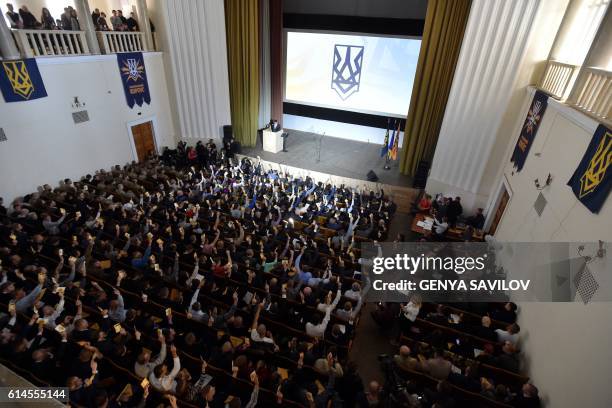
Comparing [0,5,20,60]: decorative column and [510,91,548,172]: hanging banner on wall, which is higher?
[0,5,20,60]: decorative column

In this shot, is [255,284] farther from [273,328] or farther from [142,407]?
[142,407]

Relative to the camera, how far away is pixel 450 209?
29.4 feet

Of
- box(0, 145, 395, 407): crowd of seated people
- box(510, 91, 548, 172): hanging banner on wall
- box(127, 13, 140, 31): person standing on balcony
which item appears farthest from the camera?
box(127, 13, 140, 31): person standing on balcony

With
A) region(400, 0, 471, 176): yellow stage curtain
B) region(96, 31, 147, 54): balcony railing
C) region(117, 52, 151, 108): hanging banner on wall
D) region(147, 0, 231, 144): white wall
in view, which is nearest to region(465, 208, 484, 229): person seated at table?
region(400, 0, 471, 176): yellow stage curtain

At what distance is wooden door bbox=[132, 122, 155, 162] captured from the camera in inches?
460

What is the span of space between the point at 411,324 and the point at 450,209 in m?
4.79

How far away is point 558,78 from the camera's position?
20.4 ft

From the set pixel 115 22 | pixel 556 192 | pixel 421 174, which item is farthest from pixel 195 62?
pixel 556 192

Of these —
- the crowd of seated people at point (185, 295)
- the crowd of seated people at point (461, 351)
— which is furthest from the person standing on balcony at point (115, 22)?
the crowd of seated people at point (461, 351)

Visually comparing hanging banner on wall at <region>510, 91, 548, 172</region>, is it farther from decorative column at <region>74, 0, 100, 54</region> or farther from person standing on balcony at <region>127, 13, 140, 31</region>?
person standing on balcony at <region>127, 13, 140, 31</region>

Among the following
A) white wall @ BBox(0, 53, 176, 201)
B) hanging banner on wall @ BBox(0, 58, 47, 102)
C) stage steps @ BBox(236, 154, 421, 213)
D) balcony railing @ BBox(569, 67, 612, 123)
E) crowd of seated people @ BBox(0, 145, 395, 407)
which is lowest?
stage steps @ BBox(236, 154, 421, 213)

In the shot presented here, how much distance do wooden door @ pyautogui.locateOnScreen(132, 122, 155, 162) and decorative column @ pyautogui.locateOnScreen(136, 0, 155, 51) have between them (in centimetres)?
275

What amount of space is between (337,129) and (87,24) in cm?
925

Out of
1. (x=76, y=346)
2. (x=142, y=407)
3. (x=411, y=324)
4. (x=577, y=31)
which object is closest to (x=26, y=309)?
(x=76, y=346)
